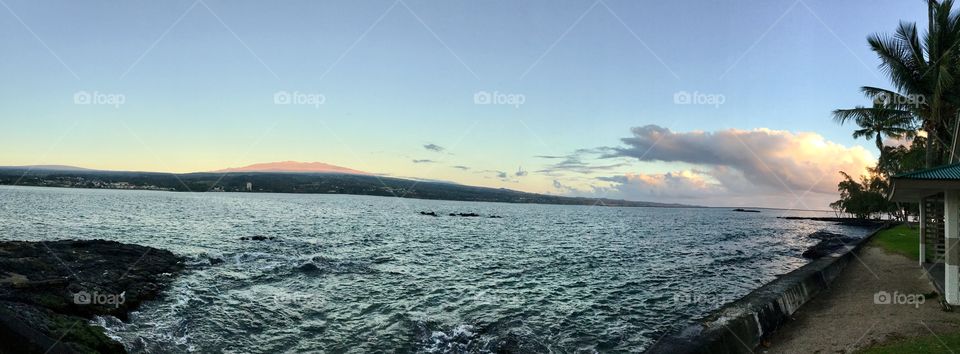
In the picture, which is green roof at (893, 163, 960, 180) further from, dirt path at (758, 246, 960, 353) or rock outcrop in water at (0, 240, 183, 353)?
rock outcrop in water at (0, 240, 183, 353)

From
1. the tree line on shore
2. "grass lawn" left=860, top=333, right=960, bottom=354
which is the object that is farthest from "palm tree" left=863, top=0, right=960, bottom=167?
"grass lawn" left=860, top=333, right=960, bottom=354

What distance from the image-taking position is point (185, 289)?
19766 mm

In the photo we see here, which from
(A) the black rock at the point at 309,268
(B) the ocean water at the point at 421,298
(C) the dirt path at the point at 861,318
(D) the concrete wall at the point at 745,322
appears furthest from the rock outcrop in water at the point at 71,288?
(C) the dirt path at the point at 861,318

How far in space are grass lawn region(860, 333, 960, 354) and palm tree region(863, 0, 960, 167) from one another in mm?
19840

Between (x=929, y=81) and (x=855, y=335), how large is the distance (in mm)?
22323

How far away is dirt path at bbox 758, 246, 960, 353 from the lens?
1202cm

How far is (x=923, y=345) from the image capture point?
10430mm

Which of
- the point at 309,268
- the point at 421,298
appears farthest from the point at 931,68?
the point at 309,268

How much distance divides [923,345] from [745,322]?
3.69 m

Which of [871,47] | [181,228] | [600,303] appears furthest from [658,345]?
[181,228]

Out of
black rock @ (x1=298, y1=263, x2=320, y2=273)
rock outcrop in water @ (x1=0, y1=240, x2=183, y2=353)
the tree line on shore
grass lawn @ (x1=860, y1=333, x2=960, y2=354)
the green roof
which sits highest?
the tree line on shore

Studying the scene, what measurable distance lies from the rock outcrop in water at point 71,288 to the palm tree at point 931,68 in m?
35.0

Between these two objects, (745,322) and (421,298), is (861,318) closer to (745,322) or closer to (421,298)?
(745,322)

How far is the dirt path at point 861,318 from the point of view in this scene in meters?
12.0
